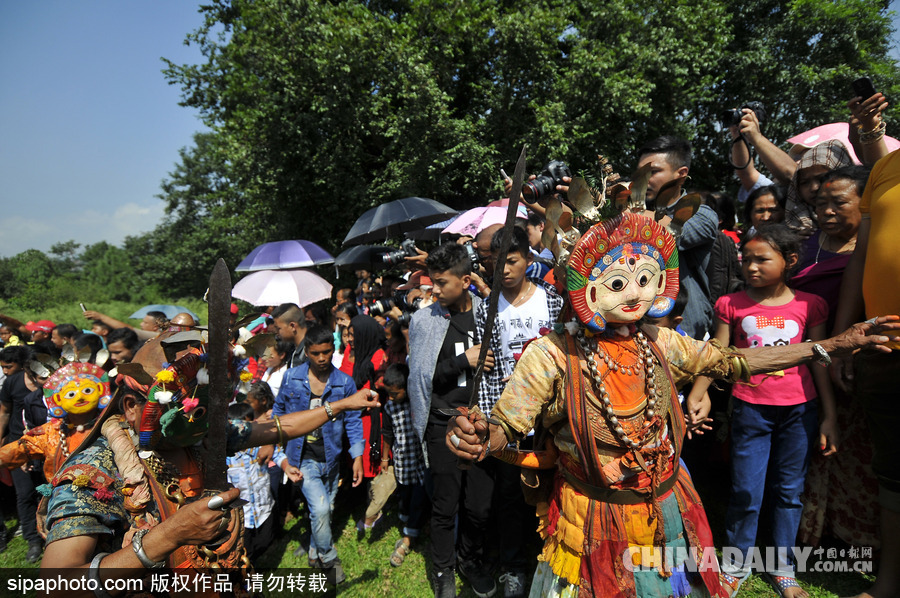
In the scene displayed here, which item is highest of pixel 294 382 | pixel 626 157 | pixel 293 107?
pixel 293 107

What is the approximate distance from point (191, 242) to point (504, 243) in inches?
1230

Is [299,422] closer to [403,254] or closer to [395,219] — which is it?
[403,254]

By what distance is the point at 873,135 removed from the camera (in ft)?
9.25

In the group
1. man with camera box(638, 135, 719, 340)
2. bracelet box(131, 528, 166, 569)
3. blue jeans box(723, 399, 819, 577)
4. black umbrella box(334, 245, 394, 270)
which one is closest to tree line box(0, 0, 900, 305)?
black umbrella box(334, 245, 394, 270)

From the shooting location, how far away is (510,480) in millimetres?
3285

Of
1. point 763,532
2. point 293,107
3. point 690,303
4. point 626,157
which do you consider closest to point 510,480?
point 690,303

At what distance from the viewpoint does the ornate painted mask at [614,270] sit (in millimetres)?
1966

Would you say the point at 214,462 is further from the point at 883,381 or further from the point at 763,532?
the point at 763,532

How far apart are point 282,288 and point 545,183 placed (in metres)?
5.86

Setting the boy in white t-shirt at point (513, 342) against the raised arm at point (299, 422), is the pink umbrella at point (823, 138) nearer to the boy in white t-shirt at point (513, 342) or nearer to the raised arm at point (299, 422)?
the boy in white t-shirt at point (513, 342)

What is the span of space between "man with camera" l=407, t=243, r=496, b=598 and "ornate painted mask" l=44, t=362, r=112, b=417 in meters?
1.91

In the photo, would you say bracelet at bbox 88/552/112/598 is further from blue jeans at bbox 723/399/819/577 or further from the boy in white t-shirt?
blue jeans at bbox 723/399/819/577

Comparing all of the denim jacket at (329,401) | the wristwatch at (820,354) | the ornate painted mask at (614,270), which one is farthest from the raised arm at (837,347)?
the denim jacket at (329,401)

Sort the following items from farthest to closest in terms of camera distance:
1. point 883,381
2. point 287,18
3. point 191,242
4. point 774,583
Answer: point 191,242 → point 287,18 → point 774,583 → point 883,381
